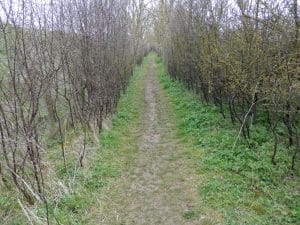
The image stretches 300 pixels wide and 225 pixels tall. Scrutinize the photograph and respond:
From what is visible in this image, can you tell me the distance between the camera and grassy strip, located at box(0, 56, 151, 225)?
15.1 feet

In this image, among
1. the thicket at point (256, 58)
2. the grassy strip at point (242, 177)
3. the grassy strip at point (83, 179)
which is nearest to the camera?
the grassy strip at point (83, 179)

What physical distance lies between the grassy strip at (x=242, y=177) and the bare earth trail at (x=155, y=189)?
282 mm

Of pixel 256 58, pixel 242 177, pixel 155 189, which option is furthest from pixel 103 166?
pixel 256 58

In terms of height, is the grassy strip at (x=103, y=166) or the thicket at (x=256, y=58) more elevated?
the thicket at (x=256, y=58)

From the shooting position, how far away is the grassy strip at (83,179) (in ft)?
15.1

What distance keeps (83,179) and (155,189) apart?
1.31m

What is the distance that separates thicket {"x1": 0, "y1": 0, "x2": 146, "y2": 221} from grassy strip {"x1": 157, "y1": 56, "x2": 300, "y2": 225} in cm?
253

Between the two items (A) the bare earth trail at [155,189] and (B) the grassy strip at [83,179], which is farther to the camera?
(A) the bare earth trail at [155,189]

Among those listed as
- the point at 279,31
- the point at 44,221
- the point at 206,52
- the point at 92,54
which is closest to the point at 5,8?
the point at 44,221

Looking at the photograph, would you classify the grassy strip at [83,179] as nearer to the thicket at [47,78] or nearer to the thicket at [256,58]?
the thicket at [47,78]

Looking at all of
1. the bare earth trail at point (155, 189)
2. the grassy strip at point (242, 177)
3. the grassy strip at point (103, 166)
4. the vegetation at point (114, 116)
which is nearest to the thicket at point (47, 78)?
the vegetation at point (114, 116)

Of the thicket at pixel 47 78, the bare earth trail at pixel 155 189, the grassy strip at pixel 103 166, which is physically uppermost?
the thicket at pixel 47 78

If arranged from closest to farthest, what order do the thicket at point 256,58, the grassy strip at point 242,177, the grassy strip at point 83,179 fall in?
1. the grassy strip at point 83,179
2. the grassy strip at point 242,177
3. the thicket at point 256,58

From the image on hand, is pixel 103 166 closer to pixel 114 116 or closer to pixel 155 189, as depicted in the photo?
pixel 155 189
